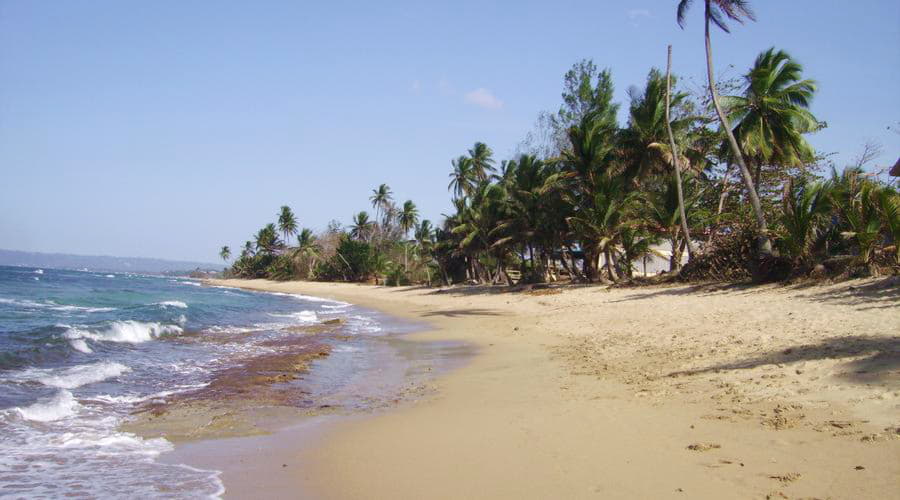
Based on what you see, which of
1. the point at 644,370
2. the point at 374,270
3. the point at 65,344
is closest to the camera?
the point at 644,370

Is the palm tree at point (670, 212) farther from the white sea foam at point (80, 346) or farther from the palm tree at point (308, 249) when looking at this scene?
the palm tree at point (308, 249)

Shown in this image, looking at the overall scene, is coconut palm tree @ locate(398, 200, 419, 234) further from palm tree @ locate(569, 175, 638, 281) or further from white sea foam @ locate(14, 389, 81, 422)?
white sea foam @ locate(14, 389, 81, 422)

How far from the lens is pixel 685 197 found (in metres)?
24.8

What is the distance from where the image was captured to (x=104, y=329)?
16.8 m

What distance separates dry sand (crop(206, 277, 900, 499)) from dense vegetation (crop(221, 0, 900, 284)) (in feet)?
11.5

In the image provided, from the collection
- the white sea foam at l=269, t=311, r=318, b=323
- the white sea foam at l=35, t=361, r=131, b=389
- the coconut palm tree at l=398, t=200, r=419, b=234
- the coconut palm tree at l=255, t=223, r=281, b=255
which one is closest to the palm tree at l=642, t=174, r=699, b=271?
the white sea foam at l=269, t=311, r=318, b=323

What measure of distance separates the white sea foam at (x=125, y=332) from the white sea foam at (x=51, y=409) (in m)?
8.25

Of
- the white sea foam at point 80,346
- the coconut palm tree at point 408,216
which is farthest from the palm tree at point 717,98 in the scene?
the coconut palm tree at point 408,216

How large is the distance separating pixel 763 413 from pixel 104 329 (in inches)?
684

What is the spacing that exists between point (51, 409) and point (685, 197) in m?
23.6

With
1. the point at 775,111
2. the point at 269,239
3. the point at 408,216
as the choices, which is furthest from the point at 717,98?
the point at 269,239

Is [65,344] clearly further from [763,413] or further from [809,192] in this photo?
[809,192]

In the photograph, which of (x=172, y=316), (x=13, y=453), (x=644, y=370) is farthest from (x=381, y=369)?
(x=172, y=316)

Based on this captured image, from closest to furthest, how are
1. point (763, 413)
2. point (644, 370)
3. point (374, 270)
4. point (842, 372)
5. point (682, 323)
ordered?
point (763, 413) < point (842, 372) < point (644, 370) < point (682, 323) < point (374, 270)
